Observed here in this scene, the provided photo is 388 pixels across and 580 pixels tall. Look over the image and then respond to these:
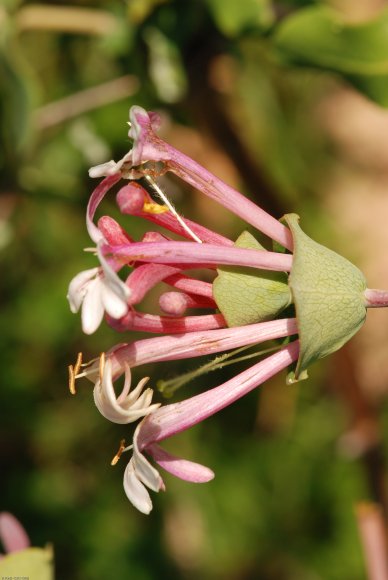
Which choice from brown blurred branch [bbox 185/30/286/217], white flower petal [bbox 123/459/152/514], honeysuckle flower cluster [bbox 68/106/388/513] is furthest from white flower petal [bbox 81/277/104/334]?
brown blurred branch [bbox 185/30/286/217]

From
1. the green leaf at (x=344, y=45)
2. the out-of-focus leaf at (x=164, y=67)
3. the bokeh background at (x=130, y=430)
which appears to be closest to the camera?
the green leaf at (x=344, y=45)

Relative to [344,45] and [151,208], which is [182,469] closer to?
[151,208]

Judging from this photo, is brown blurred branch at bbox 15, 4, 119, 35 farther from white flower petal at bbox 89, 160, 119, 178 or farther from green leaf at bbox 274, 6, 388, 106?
white flower petal at bbox 89, 160, 119, 178

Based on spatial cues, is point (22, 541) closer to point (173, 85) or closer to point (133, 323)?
point (133, 323)

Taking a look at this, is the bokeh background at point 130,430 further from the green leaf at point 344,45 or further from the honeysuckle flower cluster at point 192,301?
the honeysuckle flower cluster at point 192,301

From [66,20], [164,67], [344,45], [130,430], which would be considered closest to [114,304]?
[344,45]

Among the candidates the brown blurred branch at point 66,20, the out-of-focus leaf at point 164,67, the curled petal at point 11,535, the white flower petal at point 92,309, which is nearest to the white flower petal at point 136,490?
the white flower petal at point 92,309
